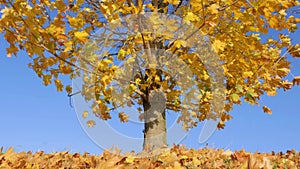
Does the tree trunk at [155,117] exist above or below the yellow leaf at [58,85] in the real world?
below

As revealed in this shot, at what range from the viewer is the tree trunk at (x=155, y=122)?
643 centimetres

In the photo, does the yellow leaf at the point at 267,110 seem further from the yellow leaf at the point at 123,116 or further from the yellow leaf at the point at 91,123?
the yellow leaf at the point at 91,123

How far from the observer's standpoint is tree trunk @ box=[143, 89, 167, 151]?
21.1 feet

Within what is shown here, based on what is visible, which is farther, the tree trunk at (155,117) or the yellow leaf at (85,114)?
the yellow leaf at (85,114)

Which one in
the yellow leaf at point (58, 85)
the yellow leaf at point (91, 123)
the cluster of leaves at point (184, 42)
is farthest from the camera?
the yellow leaf at point (91, 123)

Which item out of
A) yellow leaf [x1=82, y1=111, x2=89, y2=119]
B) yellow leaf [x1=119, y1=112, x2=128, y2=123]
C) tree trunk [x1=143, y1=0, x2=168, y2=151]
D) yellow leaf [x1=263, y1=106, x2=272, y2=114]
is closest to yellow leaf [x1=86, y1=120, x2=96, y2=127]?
yellow leaf [x1=82, y1=111, x2=89, y2=119]

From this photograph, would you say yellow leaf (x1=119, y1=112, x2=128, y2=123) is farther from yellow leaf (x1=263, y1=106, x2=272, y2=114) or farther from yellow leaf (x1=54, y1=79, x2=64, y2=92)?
yellow leaf (x1=263, y1=106, x2=272, y2=114)

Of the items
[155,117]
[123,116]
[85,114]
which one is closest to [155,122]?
[155,117]

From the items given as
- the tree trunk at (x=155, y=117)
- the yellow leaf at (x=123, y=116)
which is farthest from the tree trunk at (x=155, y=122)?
the yellow leaf at (x=123, y=116)

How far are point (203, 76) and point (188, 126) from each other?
1.94 meters

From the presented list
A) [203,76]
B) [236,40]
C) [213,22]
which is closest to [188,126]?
[203,76]

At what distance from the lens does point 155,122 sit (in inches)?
259

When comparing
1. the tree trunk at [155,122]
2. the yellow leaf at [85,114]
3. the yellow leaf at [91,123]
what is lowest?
the tree trunk at [155,122]

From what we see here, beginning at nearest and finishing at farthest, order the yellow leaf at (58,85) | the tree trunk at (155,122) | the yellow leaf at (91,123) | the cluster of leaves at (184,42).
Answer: the cluster of leaves at (184,42)
the yellow leaf at (58,85)
the tree trunk at (155,122)
the yellow leaf at (91,123)
